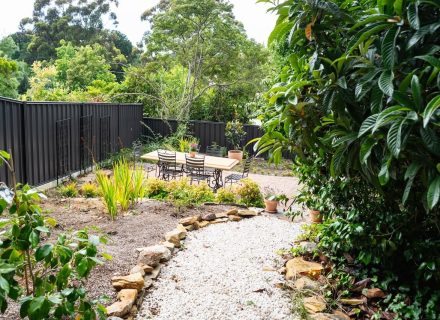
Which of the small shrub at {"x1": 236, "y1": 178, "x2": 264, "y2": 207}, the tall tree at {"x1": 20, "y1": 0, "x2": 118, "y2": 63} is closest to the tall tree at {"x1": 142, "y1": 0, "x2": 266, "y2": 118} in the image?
the small shrub at {"x1": 236, "y1": 178, "x2": 264, "y2": 207}

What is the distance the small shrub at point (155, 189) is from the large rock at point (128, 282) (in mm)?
3429

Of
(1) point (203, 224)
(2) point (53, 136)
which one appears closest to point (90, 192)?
(2) point (53, 136)

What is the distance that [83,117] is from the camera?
28.3ft

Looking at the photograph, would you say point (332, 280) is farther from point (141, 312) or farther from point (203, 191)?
point (203, 191)

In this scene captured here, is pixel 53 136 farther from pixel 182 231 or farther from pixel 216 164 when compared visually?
pixel 182 231

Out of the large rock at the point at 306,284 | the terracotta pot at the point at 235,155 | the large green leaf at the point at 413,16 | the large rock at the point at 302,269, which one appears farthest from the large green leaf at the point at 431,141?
the terracotta pot at the point at 235,155

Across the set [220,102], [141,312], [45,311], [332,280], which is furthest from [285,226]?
[220,102]

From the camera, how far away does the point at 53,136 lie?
739 centimetres

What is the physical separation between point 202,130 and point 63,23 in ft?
71.6

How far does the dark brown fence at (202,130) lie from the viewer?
1319cm

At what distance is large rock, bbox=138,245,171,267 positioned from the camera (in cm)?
332

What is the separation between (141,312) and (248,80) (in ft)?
42.2

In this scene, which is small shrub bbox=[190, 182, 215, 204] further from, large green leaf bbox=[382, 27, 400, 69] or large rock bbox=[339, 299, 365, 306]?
large green leaf bbox=[382, 27, 400, 69]

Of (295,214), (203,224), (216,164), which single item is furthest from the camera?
(216,164)
